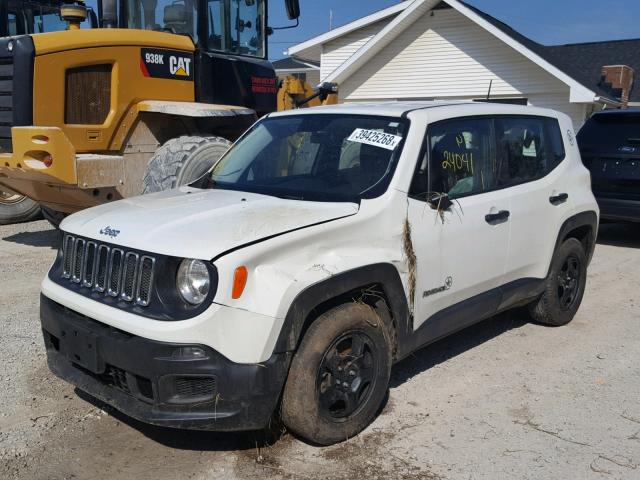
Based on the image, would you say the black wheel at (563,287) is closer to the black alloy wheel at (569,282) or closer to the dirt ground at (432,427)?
the black alloy wheel at (569,282)

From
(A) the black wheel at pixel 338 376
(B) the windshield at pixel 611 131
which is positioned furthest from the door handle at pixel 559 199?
(B) the windshield at pixel 611 131

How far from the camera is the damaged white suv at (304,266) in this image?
10.2ft

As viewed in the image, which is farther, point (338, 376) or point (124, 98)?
point (124, 98)

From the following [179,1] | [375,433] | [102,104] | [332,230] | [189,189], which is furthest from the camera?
[179,1]

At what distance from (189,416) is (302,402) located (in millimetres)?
569

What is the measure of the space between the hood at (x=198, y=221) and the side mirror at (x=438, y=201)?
0.55 meters

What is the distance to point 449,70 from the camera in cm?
1827

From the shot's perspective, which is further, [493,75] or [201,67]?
[493,75]

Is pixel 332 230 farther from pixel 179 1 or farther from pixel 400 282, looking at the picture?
pixel 179 1

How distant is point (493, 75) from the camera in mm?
17500

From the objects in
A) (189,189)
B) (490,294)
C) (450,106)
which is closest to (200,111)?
A: (189,189)

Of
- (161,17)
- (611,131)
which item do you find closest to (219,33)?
(161,17)

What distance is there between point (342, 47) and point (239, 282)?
18.3m

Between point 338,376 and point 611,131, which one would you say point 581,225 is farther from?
point 611,131
